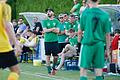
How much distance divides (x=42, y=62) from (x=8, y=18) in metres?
11.8

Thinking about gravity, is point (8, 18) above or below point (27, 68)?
above

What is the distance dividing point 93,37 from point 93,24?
0.26m

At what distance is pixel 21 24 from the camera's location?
78.0 ft

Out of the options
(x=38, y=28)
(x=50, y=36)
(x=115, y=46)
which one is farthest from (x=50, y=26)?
(x=38, y=28)

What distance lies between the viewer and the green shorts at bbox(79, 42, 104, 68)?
975 centimetres

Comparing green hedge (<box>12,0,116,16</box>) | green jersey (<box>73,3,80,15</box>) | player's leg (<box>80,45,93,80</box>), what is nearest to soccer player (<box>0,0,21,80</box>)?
player's leg (<box>80,45,93,80</box>)

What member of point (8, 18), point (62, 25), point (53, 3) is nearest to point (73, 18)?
point (62, 25)

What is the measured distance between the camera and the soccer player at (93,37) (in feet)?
32.0

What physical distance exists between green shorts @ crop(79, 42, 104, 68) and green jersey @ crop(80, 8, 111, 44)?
109 millimetres

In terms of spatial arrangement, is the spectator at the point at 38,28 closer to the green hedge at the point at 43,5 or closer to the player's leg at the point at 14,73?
the green hedge at the point at 43,5

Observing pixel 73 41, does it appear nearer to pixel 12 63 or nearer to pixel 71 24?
pixel 71 24

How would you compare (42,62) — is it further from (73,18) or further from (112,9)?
(112,9)

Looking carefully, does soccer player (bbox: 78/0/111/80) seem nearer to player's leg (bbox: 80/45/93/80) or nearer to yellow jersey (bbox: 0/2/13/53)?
player's leg (bbox: 80/45/93/80)

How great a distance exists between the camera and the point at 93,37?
977cm
